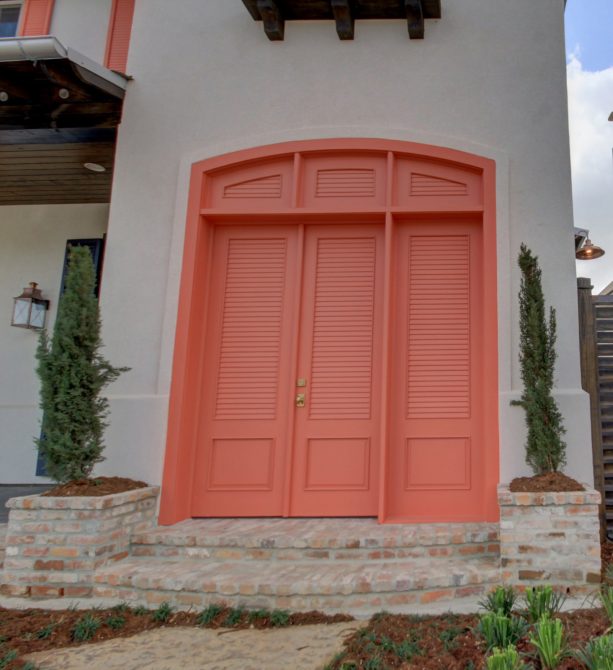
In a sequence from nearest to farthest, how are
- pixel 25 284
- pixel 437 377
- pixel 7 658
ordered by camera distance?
1. pixel 7 658
2. pixel 437 377
3. pixel 25 284

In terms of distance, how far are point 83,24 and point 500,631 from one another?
6676mm

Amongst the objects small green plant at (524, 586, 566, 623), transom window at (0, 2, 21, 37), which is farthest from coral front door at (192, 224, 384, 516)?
transom window at (0, 2, 21, 37)

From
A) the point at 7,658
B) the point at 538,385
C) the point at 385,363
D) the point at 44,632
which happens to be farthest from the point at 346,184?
the point at 7,658

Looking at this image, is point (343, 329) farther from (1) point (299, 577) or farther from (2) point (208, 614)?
(2) point (208, 614)

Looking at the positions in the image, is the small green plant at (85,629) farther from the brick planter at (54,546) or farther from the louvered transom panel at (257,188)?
the louvered transom panel at (257,188)

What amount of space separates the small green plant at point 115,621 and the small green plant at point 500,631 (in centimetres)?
182

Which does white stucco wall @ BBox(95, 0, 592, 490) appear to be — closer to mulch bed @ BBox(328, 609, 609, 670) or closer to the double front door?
the double front door

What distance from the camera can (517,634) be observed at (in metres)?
2.11

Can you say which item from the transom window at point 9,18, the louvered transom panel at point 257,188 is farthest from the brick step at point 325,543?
the transom window at point 9,18

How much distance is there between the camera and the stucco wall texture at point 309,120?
378cm

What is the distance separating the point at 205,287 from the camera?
4.17 metres

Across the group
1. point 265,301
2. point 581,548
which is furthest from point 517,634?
point 265,301

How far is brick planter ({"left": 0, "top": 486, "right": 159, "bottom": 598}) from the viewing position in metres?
2.97

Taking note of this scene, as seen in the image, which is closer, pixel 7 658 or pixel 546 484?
pixel 7 658
